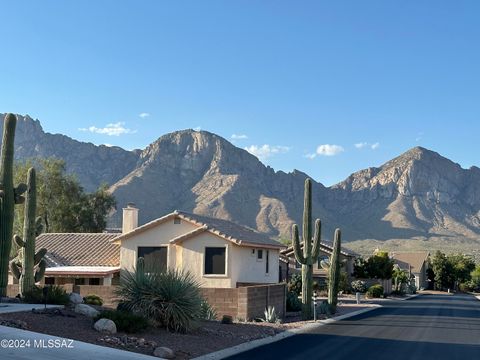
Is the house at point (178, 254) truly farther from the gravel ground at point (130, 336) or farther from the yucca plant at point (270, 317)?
the gravel ground at point (130, 336)

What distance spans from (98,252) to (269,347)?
25542mm

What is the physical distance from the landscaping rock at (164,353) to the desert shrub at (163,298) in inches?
127

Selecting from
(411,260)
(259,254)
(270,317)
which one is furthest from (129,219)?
(411,260)

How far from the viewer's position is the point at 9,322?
15.5 metres

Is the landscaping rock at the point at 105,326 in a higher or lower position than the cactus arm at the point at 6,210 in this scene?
lower

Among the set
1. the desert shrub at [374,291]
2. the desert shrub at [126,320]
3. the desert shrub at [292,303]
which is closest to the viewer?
the desert shrub at [126,320]

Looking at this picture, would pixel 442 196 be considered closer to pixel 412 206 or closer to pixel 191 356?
pixel 412 206

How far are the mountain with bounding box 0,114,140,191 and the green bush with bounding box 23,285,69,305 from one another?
14693 cm

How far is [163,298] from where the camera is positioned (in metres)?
18.9

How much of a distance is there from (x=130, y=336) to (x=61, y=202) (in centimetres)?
4698

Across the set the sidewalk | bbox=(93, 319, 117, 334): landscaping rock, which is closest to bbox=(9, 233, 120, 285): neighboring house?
bbox=(93, 319, 117, 334): landscaping rock

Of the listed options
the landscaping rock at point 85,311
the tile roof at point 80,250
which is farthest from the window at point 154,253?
the landscaping rock at point 85,311

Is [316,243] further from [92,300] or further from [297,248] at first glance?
[92,300]

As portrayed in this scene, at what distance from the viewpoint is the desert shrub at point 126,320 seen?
55.3 feet
